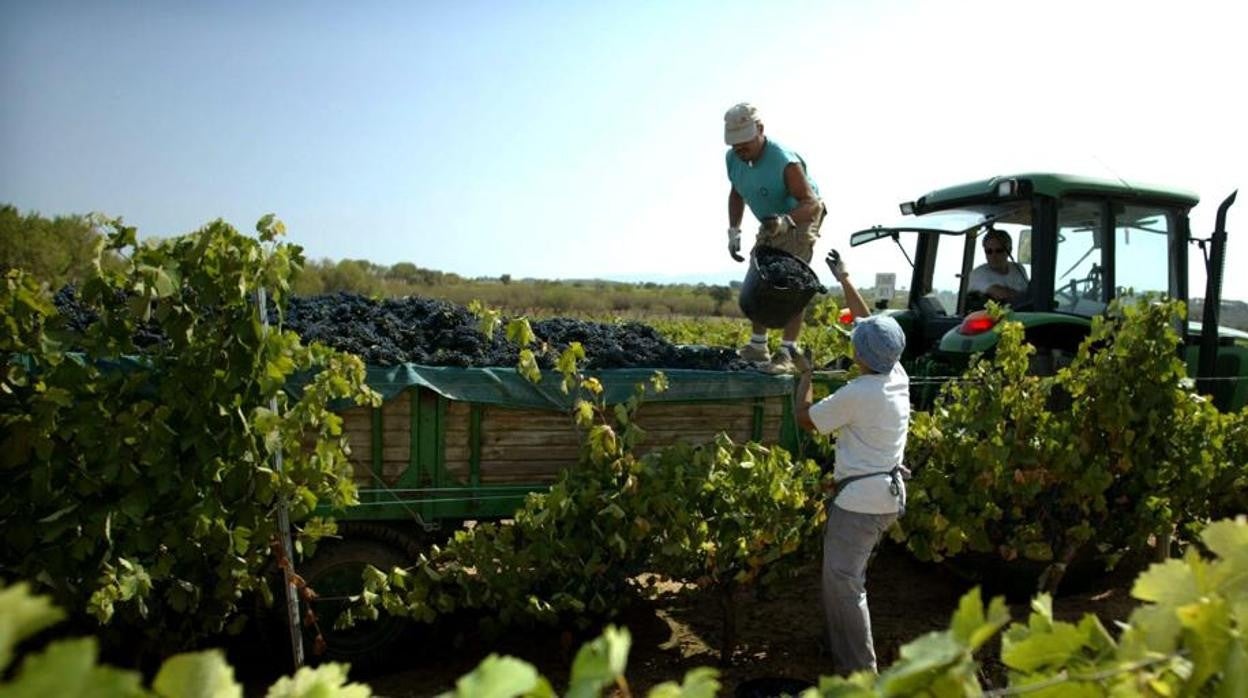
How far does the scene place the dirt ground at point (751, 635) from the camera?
448cm

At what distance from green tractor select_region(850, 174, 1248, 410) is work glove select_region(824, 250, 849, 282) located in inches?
49.7

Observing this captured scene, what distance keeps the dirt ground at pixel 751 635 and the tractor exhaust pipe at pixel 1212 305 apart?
4.78 ft

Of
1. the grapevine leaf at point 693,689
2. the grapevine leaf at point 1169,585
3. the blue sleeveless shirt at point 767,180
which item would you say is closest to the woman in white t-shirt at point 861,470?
the blue sleeveless shirt at point 767,180

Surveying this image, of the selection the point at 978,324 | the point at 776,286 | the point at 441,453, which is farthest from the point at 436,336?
the point at 978,324

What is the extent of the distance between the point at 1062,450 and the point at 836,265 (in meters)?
1.51

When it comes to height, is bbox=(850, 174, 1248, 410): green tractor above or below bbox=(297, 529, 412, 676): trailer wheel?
above

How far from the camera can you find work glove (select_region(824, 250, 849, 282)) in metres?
4.81

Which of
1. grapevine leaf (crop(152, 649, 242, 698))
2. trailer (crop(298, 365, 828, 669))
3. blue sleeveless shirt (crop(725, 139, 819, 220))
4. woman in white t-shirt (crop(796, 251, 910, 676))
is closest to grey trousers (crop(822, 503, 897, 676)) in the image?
woman in white t-shirt (crop(796, 251, 910, 676))

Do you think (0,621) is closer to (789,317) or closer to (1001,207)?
(789,317)

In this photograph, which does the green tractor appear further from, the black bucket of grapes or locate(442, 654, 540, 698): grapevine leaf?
locate(442, 654, 540, 698): grapevine leaf

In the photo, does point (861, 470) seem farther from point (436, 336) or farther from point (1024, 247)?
point (1024, 247)

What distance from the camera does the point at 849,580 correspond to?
409 centimetres

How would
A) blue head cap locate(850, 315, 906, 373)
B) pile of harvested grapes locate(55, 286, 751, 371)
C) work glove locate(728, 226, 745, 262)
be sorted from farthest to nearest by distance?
work glove locate(728, 226, 745, 262), pile of harvested grapes locate(55, 286, 751, 371), blue head cap locate(850, 315, 906, 373)

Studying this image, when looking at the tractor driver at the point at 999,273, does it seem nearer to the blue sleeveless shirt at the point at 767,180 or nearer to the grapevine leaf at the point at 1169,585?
the blue sleeveless shirt at the point at 767,180
